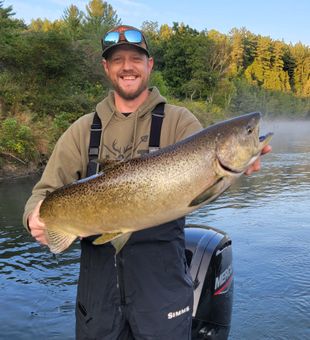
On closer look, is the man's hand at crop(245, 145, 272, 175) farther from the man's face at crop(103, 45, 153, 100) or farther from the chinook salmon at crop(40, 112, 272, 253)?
the man's face at crop(103, 45, 153, 100)

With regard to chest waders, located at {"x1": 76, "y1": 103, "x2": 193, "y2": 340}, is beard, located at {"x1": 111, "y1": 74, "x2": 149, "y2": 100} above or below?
above

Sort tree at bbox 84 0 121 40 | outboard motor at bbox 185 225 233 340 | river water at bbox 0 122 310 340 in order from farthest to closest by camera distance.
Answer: tree at bbox 84 0 121 40 → river water at bbox 0 122 310 340 → outboard motor at bbox 185 225 233 340

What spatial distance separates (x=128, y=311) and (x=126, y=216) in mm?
677

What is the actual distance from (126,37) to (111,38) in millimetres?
117

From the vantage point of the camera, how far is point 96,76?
29.6m

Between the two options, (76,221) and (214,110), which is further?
(214,110)

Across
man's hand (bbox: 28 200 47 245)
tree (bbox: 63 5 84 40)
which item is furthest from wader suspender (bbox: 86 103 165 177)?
tree (bbox: 63 5 84 40)

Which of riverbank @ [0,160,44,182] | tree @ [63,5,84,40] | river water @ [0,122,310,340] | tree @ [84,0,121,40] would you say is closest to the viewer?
river water @ [0,122,310,340]

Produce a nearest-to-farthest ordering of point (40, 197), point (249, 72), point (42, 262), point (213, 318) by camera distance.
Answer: point (40, 197)
point (213, 318)
point (42, 262)
point (249, 72)

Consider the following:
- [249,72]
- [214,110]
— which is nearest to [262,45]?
[249,72]

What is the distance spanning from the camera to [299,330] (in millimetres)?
4883

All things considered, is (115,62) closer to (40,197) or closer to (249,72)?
(40,197)

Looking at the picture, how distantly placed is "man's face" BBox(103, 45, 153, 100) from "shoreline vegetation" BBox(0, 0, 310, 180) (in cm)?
1351

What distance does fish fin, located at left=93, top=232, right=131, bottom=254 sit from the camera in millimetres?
2395
